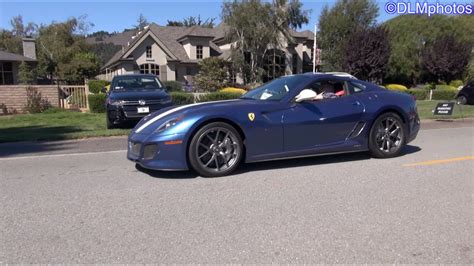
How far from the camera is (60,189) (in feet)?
17.6

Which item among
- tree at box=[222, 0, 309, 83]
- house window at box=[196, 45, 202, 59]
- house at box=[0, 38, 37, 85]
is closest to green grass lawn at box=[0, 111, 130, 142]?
house at box=[0, 38, 37, 85]

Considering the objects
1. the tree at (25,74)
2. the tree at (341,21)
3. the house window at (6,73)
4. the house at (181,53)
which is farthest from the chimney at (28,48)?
the tree at (341,21)

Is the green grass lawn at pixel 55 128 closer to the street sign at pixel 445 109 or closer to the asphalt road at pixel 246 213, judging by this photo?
the street sign at pixel 445 109

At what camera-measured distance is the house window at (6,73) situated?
33.1 meters

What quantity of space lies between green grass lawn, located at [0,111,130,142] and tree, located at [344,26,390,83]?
26875 millimetres

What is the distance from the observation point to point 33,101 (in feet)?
60.4

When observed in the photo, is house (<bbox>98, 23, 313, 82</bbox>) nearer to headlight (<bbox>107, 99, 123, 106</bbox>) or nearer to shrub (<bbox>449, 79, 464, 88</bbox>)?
shrub (<bbox>449, 79, 464, 88</bbox>)

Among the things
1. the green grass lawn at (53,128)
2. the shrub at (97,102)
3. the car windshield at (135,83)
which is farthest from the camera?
the shrub at (97,102)

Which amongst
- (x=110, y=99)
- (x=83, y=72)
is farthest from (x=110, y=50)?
(x=110, y=99)

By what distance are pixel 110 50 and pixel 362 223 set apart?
3961 inches

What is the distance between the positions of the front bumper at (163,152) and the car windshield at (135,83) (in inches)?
301

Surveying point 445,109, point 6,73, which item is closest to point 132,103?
point 445,109

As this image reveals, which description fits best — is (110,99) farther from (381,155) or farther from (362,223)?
(362,223)

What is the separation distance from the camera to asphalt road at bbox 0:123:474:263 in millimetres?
3492
